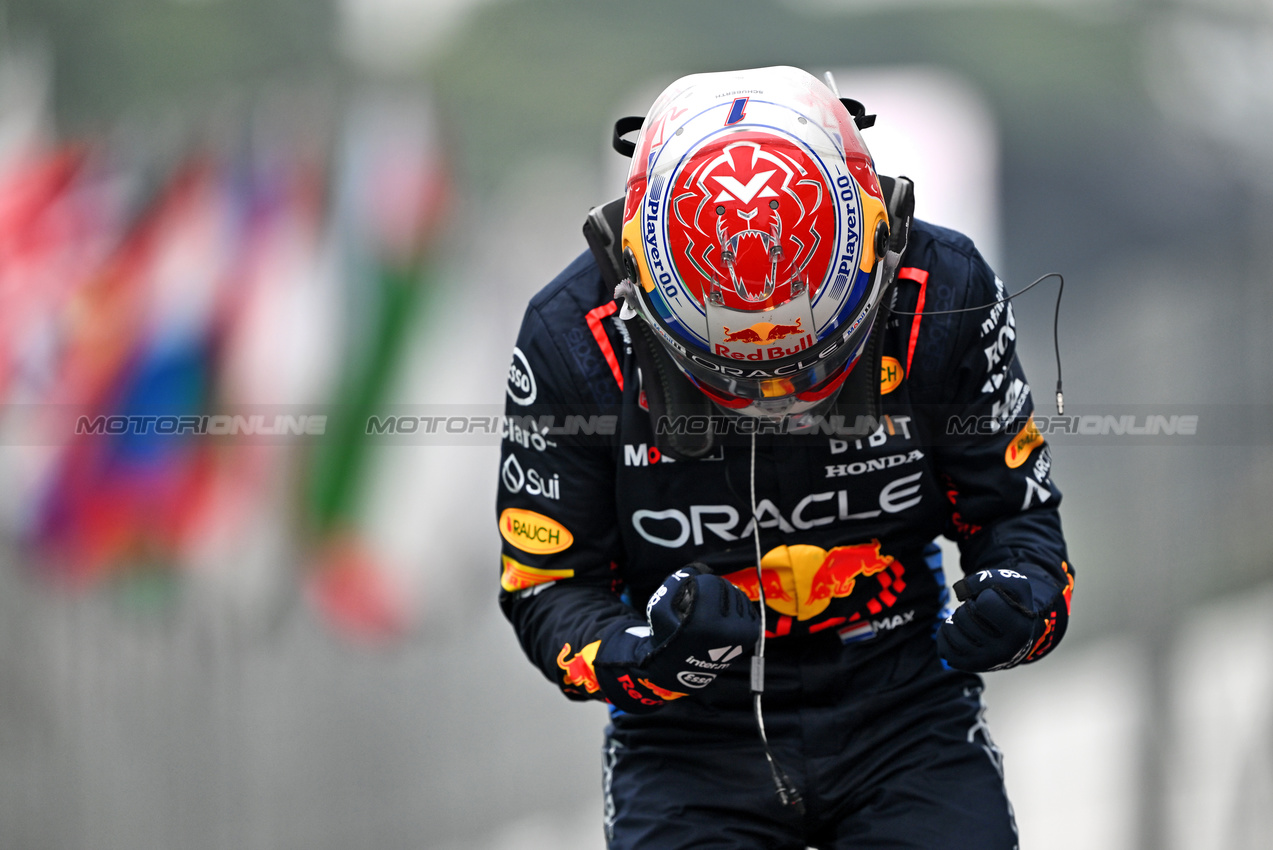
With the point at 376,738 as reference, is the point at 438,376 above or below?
above

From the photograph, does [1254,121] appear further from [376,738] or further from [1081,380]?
[376,738]

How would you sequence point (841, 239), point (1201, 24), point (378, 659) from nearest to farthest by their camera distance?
point (841, 239)
point (1201, 24)
point (378, 659)

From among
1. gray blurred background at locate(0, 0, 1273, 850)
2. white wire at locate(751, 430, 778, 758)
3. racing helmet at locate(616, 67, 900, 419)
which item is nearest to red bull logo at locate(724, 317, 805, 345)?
racing helmet at locate(616, 67, 900, 419)

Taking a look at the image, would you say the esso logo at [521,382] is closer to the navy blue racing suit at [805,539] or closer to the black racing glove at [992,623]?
the navy blue racing suit at [805,539]

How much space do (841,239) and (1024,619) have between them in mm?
408

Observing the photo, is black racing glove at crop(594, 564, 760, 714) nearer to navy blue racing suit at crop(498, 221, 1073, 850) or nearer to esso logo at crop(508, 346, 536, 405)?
navy blue racing suit at crop(498, 221, 1073, 850)

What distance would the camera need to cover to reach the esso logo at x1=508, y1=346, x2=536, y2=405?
1217mm

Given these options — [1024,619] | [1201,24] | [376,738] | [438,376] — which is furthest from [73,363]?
[1201,24]

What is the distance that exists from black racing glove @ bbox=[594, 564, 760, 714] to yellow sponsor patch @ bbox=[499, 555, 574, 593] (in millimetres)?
154

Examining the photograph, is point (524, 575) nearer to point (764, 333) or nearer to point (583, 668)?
point (583, 668)

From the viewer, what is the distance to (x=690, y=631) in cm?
102

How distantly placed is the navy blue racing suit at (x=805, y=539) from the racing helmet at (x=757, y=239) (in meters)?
0.12
